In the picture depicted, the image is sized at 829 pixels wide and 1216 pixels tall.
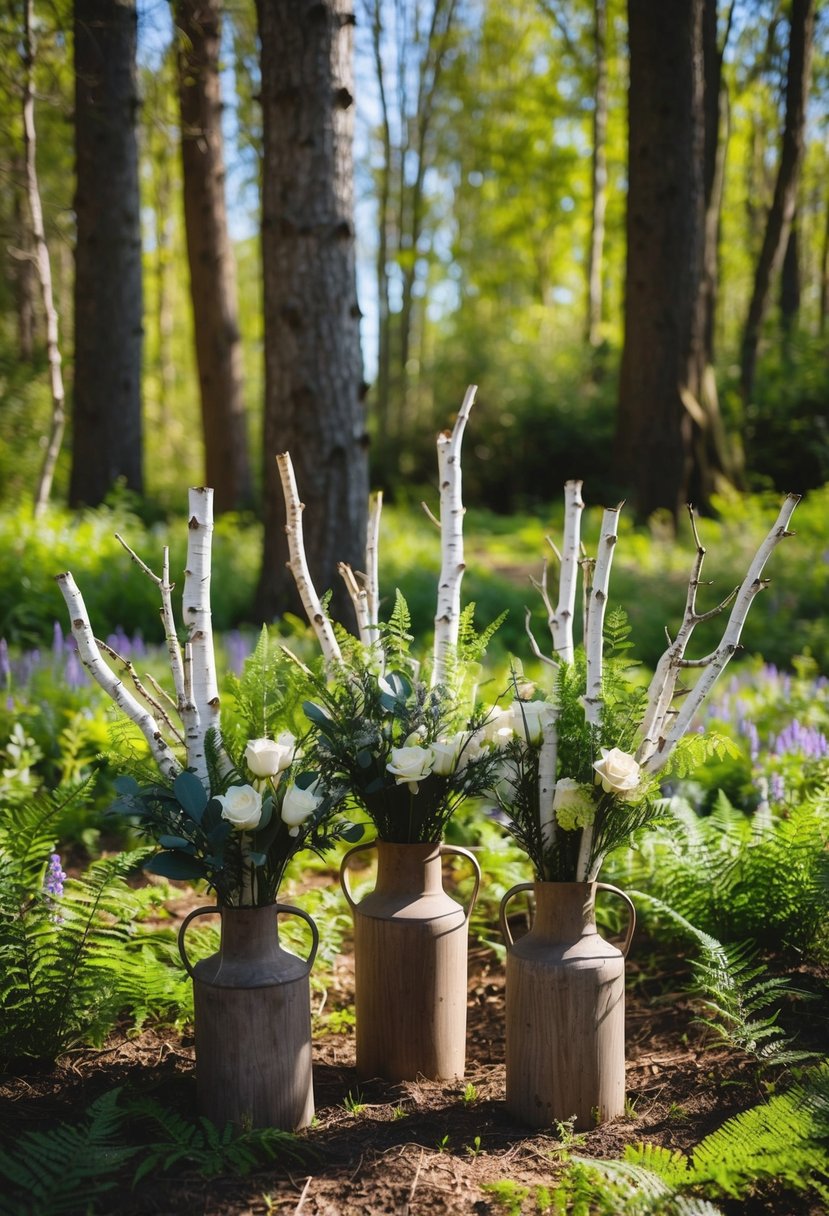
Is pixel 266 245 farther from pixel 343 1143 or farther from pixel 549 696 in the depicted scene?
pixel 343 1143

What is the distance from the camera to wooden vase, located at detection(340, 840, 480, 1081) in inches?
95.4

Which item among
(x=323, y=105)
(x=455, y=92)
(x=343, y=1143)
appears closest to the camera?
(x=343, y=1143)

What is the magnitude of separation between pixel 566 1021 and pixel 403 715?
2.51 feet

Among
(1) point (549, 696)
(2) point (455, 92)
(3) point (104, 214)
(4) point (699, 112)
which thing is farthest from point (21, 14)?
(2) point (455, 92)

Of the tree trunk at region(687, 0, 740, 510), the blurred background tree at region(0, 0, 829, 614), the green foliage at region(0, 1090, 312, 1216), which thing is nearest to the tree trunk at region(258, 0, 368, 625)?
the blurred background tree at region(0, 0, 829, 614)

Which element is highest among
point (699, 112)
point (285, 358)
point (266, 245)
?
point (699, 112)

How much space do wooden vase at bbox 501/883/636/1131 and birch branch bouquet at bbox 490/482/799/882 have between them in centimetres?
11

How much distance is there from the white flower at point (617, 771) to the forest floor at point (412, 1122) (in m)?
0.76

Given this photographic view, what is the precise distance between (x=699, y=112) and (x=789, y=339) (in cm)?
509

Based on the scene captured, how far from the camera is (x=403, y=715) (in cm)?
→ 240

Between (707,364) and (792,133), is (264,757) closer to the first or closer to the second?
(707,364)

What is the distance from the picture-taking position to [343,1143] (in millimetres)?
2188

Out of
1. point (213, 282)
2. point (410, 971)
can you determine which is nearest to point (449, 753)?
point (410, 971)

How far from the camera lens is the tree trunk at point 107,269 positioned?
8570 millimetres
